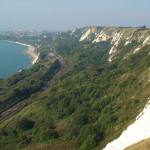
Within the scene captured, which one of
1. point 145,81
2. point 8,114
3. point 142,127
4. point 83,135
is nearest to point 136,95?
point 145,81

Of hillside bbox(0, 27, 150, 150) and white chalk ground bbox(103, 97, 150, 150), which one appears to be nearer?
white chalk ground bbox(103, 97, 150, 150)

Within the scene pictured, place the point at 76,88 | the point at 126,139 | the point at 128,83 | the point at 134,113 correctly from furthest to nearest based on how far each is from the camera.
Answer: the point at 76,88 < the point at 128,83 < the point at 134,113 < the point at 126,139

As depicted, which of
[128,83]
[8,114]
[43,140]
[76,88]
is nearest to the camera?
[43,140]

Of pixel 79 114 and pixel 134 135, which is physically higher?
pixel 79 114

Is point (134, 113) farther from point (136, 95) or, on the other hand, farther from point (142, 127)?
point (142, 127)

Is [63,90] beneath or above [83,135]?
above

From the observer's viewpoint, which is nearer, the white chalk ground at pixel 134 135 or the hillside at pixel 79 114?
the white chalk ground at pixel 134 135

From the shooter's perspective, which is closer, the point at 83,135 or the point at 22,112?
the point at 83,135

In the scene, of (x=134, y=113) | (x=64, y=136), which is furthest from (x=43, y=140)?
→ (x=134, y=113)

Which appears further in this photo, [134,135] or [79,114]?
[79,114]
